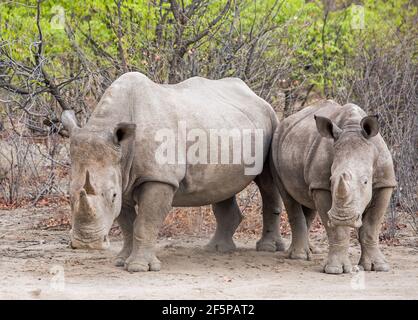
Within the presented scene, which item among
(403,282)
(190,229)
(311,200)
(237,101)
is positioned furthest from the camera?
(190,229)

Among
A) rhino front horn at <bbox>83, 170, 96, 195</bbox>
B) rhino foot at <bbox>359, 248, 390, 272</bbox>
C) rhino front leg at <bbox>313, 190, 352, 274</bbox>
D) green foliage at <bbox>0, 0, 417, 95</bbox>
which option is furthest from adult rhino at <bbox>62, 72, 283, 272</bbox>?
green foliage at <bbox>0, 0, 417, 95</bbox>

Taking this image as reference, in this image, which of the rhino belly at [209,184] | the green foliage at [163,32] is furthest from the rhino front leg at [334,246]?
the green foliage at [163,32]

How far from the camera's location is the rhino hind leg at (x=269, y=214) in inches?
387

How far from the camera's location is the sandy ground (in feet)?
24.1

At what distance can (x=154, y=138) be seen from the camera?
27.3 feet

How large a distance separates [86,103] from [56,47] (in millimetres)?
3133

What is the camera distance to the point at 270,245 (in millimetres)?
9836

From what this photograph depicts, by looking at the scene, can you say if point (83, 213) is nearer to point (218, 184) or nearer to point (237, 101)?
point (218, 184)

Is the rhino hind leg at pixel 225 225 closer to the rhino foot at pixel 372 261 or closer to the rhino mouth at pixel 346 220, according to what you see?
the rhino foot at pixel 372 261

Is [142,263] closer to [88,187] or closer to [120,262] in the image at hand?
[120,262]

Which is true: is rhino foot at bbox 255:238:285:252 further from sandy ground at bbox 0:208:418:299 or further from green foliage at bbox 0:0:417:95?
green foliage at bbox 0:0:417:95

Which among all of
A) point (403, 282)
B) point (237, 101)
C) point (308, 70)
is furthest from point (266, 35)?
point (403, 282)

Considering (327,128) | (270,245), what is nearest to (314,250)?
(270,245)

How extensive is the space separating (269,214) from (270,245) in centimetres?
35
